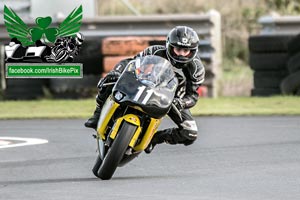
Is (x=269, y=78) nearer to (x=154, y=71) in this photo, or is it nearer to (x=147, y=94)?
(x=154, y=71)

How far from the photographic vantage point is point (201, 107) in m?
16.8

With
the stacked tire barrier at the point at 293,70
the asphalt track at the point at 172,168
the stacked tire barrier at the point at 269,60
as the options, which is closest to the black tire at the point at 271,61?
the stacked tire barrier at the point at 269,60

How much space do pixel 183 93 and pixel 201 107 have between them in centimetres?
710

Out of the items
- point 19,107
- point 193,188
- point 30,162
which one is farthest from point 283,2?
point 193,188

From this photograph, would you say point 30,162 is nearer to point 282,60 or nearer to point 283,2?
point 282,60

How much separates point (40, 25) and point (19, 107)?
1.91 meters

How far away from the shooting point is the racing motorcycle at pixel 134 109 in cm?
893

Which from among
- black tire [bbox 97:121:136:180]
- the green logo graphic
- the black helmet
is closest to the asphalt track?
black tire [bbox 97:121:136:180]

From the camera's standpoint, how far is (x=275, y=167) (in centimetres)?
995

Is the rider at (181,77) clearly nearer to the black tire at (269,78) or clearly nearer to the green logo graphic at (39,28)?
the black tire at (269,78)

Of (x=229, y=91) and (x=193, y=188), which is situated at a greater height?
(x=193, y=188)

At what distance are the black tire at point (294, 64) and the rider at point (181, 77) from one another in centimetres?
768

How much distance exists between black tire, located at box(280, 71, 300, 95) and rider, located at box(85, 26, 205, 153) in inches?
304

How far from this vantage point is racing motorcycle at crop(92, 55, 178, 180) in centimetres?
893
